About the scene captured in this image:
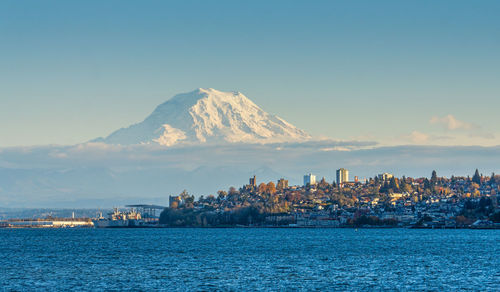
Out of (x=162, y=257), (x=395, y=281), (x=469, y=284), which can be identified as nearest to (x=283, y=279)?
(x=395, y=281)

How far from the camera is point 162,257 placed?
106 metres

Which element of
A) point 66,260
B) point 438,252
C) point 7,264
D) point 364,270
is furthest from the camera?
point 438,252

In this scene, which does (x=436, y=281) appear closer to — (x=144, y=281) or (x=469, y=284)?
(x=469, y=284)

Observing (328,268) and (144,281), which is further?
(328,268)

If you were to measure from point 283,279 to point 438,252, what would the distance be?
1918 inches

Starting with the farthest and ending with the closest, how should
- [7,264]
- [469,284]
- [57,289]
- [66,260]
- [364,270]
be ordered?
[66,260]
[7,264]
[364,270]
[469,284]
[57,289]

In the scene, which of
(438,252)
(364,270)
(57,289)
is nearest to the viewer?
(57,289)

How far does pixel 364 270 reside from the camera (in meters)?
86.8

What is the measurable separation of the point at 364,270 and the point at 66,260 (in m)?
39.4

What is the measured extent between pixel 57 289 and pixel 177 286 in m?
10.7

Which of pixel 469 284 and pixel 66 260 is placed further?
pixel 66 260

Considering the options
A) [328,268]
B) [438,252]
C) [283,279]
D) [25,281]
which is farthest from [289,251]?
[25,281]

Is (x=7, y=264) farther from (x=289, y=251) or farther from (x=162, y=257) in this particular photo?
(x=289, y=251)

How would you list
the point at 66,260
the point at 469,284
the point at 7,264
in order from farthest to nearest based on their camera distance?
the point at 66,260, the point at 7,264, the point at 469,284
